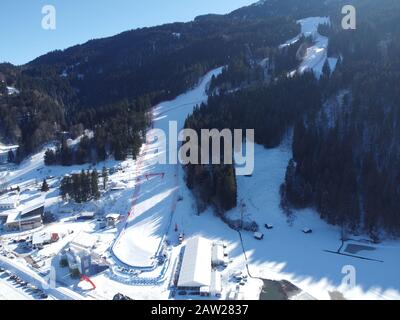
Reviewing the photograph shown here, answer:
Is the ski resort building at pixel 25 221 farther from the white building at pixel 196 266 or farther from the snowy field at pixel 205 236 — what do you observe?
the white building at pixel 196 266

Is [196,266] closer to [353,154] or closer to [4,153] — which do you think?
[353,154]

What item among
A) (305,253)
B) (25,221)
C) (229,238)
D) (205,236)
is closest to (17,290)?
(25,221)

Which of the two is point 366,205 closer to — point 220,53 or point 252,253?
point 252,253

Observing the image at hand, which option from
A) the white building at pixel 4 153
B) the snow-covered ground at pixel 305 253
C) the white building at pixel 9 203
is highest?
the white building at pixel 4 153

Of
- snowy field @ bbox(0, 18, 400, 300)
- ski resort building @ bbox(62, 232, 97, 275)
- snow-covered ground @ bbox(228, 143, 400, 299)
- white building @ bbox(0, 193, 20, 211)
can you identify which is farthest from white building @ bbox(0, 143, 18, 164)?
snow-covered ground @ bbox(228, 143, 400, 299)

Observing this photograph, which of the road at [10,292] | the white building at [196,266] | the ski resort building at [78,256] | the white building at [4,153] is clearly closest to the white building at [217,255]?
the white building at [196,266]
